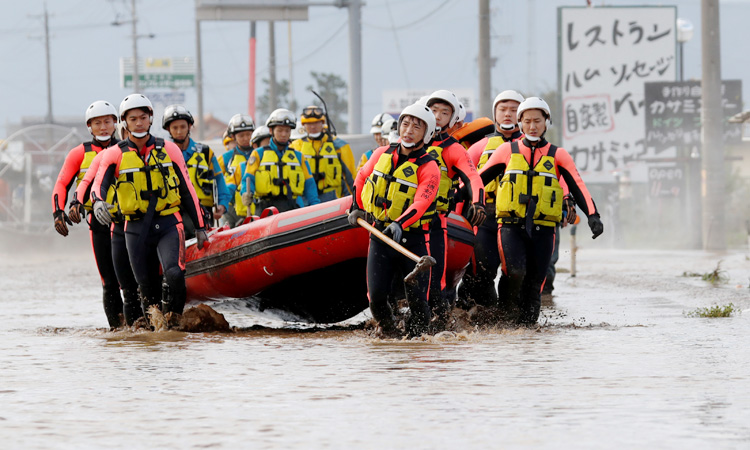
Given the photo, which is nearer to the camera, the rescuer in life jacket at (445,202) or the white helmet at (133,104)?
the rescuer in life jacket at (445,202)

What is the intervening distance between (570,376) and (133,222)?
4.04 metres

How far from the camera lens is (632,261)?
74.0 ft

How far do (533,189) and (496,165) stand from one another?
1.15ft

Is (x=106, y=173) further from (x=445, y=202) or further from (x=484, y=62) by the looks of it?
(x=484, y=62)

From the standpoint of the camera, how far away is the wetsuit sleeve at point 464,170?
28.1 ft

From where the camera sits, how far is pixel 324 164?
46.2 feet

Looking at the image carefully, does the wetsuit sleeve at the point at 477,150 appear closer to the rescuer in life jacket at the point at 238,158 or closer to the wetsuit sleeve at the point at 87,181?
the wetsuit sleeve at the point at 87,181

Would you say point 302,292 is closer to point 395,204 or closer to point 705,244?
point 395,204

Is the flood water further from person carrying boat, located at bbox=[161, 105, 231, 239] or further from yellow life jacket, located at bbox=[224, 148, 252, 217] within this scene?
yellow life jacket, located at bbox=[224, 148, 252, 217]

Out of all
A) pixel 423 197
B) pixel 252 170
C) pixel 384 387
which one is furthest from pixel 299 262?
pixel 252 170

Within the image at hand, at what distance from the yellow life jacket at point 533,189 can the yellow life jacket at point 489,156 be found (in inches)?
20.9

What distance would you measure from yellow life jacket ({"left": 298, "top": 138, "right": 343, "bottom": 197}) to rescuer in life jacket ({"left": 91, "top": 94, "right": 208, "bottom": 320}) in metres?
4.48

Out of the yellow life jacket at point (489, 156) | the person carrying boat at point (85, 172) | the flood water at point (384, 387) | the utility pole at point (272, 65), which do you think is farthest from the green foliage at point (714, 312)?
the utility pole at point (272, 65)

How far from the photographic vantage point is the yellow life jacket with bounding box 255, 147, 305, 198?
42.0 ft
